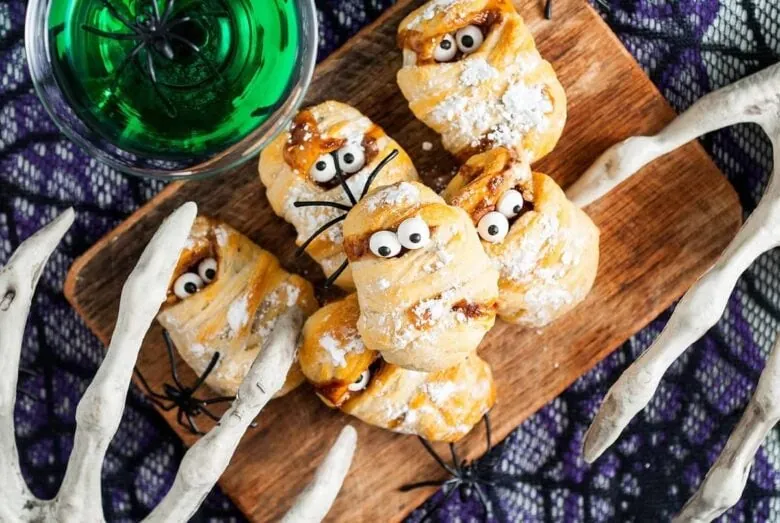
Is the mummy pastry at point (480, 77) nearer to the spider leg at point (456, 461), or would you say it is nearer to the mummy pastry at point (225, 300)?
the mummy pastry at point (225, 300)

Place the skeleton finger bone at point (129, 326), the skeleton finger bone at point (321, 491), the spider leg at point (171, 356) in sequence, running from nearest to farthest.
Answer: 1. the skeleton finger bone at point (129, 326)
2. the skeleton finger bone at point (321, 491)
3. the spider leg at point (171, 356)

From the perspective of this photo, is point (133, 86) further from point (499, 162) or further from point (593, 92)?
point (593, 92)

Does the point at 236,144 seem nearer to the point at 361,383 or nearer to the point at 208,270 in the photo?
the point at 208,270

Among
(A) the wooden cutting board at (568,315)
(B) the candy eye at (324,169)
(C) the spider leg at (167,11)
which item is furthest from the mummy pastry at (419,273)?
(C) the spider leg at (167,11)

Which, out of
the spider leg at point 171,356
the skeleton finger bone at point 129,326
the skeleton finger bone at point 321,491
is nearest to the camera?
the skeleton finger bone at point 129,326

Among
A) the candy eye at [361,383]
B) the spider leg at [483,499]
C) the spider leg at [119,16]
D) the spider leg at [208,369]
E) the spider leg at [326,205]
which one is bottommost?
the spider leg at [483,499]

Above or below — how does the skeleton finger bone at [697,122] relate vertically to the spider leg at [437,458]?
above

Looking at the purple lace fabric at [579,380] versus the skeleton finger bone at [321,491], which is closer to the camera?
the skeleton finger bone at [321,491]
